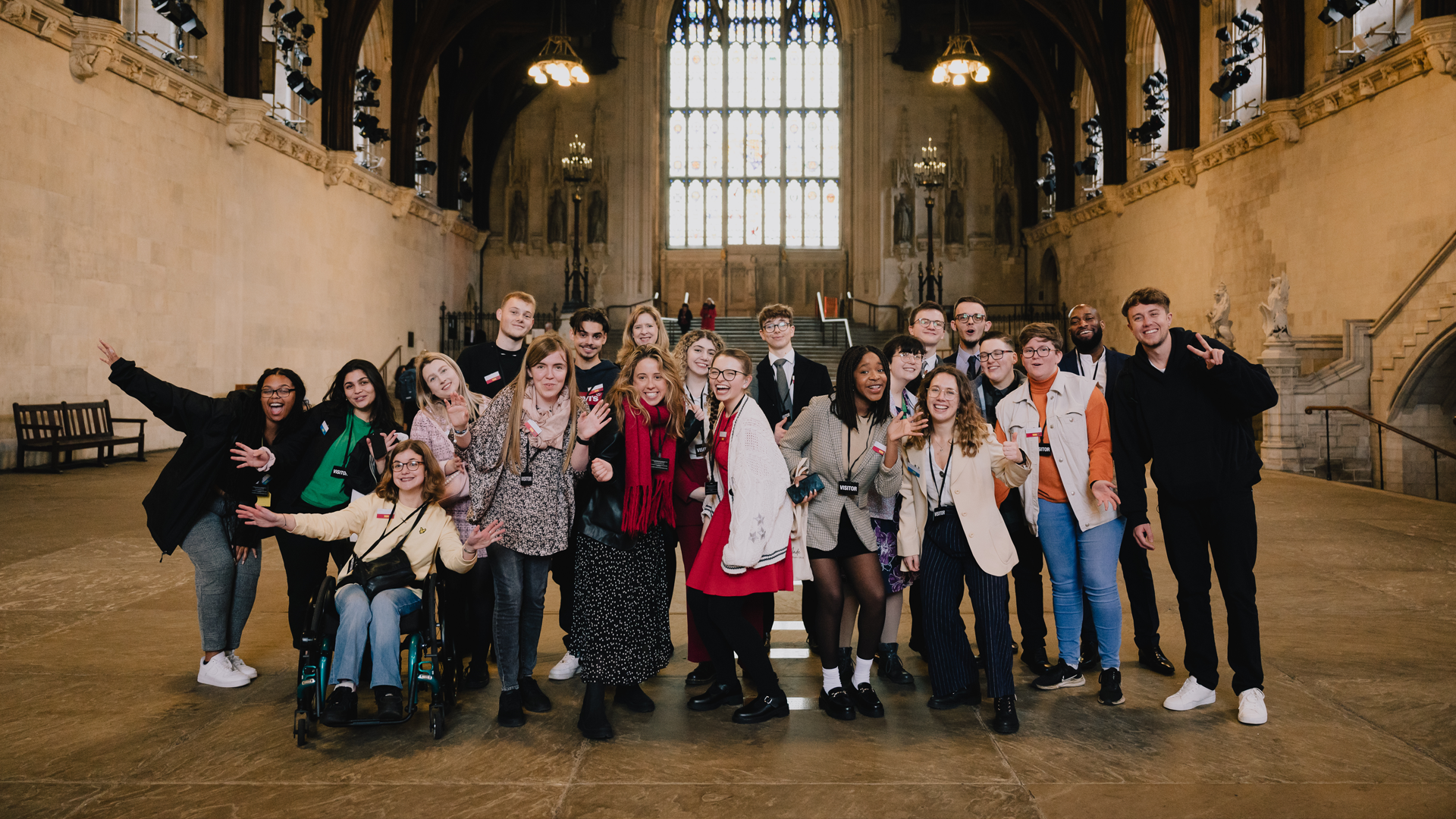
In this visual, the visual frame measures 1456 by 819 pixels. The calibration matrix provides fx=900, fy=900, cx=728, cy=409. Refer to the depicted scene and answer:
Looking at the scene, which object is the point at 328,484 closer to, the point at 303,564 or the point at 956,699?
the point at 303,564

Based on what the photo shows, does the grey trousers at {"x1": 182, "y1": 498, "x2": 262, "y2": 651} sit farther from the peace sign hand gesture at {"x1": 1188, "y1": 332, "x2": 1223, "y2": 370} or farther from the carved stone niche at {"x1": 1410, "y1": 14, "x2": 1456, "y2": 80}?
the carved stone niche at {"x1": 1410, "y1": 14, "x2": 1456, "y2": 80}

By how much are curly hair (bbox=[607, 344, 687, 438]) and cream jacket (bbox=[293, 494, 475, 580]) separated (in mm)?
804

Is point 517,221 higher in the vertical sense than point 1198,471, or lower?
higher

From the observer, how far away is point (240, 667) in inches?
151

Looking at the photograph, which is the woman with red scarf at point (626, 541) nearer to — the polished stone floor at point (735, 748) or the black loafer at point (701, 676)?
the polished stone floor at point (735, 748)

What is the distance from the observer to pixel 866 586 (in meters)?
3.52

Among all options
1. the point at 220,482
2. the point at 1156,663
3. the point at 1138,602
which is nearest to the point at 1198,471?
the point at 1138,602

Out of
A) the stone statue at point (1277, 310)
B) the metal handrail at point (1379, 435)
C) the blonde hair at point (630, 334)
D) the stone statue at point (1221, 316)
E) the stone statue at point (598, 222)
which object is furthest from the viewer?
the stone statue at point (598, 222)

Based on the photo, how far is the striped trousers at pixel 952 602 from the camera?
348 centimetres

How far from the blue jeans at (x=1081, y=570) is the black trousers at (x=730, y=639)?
1.23 m

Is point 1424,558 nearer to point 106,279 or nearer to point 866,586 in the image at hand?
point 866,586

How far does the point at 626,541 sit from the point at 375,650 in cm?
97

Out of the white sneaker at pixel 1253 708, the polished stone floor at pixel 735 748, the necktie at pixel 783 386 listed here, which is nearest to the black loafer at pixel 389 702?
the polished stone floor at pixel 735 748

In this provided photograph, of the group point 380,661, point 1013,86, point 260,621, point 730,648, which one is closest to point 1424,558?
point 730,648
